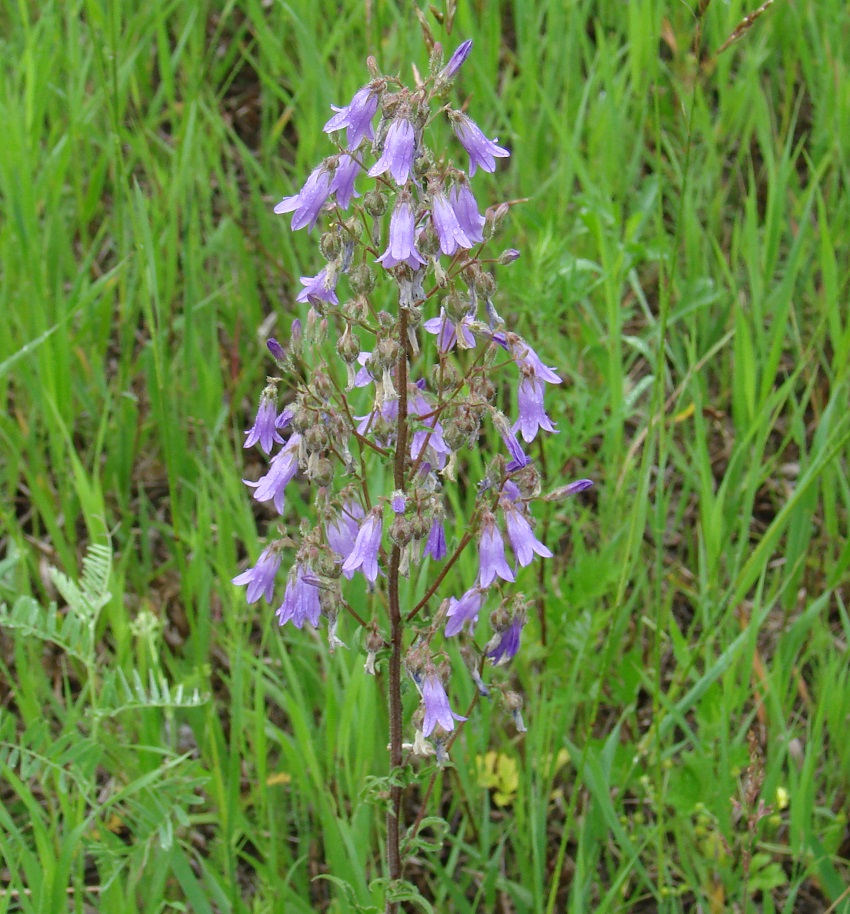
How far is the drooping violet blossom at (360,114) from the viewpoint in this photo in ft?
6.27

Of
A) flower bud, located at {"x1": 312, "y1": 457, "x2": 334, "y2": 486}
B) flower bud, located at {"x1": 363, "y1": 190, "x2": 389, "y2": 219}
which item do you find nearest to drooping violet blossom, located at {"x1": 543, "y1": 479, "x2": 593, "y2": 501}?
flower bud, located at {"x1": 312, "y1": 457, "x2": 334, "y2": 486}

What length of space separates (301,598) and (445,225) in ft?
2.51

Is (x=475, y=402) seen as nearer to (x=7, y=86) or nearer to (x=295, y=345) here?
(x=295, y=345)

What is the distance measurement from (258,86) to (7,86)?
5.55ft

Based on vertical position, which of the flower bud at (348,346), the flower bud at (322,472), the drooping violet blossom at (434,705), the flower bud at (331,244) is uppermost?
the flower bud at (331,244)

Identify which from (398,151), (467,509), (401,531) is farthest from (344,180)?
(467,509)

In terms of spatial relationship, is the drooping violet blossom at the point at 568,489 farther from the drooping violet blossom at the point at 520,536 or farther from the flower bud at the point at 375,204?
the flower bud at the point at 375,204

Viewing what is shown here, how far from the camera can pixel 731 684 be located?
2.80m

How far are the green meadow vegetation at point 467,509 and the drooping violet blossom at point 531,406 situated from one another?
1.00 feet

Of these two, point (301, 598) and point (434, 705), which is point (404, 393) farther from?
point (434, 705)

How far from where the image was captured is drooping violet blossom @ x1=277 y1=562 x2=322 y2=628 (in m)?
2.06

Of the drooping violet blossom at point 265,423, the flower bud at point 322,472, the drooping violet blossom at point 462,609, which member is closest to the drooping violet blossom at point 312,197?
the drooping violet blossom at point 265,423

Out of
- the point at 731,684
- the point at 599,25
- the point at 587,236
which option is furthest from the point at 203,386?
the point at 599,25

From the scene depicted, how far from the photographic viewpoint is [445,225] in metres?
1.86
